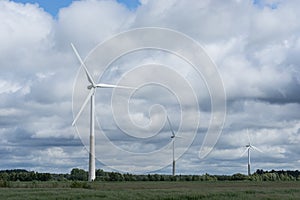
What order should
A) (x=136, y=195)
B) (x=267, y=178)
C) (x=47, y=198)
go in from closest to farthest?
(x=47, y=198)
(x=136, y=195)
(x=267, y=178)

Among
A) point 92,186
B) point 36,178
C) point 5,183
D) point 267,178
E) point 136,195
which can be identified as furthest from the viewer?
point 267,178

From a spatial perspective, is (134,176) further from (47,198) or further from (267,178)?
(47,198)

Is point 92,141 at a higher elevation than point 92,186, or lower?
higher

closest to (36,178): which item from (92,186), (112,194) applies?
(92,186)

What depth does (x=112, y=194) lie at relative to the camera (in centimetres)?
5866

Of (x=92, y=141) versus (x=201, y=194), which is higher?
(x=92, y=141)

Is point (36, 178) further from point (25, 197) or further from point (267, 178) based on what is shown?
point (25, 197)

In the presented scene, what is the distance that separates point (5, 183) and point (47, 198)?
116 feet

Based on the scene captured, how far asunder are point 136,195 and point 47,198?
899cm

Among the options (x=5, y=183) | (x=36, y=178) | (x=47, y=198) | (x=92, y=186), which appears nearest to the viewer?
(x=47, y=198)

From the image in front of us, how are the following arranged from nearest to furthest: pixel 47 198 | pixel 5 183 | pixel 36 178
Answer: pixel 47 198 → pixel 5 183 → pixel 36 178

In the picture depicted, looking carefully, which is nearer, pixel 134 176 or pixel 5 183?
pixel 5 183

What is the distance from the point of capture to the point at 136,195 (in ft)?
191

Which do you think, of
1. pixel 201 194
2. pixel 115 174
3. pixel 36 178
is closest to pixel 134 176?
pixel 115 174
